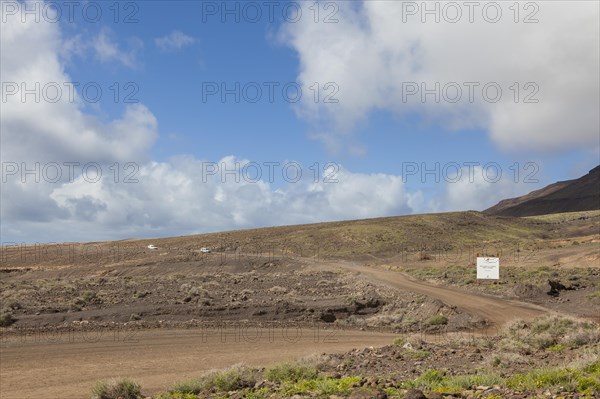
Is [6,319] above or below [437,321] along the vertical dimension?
above

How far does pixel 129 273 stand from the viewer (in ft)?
189

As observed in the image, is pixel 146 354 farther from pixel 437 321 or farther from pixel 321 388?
pixel 437 321

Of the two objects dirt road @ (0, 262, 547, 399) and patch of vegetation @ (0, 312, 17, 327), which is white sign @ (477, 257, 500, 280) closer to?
dirt road @ (0, 262, 547, 399)

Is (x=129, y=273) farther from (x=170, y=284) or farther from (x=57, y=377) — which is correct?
(x=57, y=377)

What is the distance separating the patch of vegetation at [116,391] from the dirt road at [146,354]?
6.88 feet

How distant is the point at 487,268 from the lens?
41625mm

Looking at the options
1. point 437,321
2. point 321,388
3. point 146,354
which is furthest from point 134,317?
point 321,388

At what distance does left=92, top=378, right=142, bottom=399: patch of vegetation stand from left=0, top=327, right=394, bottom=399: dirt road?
2.10 m

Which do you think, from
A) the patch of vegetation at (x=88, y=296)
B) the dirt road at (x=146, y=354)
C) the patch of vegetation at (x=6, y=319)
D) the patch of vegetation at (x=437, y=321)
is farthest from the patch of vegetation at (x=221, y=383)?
the patch of vegetation at (x=88, y=296)

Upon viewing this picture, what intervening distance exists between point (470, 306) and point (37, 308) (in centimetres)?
2607

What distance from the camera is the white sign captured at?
1630 inches

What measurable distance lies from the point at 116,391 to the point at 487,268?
34636 millimetres

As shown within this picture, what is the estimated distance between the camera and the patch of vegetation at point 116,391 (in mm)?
13512

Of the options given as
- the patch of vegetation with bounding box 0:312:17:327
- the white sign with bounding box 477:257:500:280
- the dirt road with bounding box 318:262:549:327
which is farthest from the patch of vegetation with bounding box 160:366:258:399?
the white sign with bounding box 477:257:500:280
